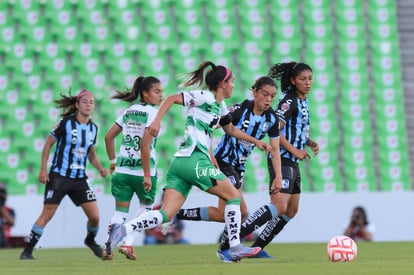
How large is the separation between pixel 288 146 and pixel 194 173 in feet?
5.49

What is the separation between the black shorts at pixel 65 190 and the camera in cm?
1144

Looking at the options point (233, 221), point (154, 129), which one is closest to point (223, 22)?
point (233, 221)

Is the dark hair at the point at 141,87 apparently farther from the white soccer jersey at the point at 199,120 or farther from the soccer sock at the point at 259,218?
the white soccer jersey at the point at 199,120

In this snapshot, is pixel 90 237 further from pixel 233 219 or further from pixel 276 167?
pixel 233 219

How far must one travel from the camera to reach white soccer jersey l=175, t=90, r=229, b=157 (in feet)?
27.8

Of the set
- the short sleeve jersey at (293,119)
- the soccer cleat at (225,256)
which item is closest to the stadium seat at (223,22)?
the short sleeve jersey at (293,119)

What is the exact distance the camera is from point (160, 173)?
19047 mm

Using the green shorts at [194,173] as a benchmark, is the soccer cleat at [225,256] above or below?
below

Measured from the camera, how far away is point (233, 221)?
28.1ft

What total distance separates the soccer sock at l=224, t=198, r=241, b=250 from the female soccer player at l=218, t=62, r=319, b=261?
40.4 inches

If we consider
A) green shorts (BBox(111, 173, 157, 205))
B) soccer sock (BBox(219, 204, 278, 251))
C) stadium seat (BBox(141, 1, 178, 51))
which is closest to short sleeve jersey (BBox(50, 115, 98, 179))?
green shorts (BBox(111, 173, 157, 205))

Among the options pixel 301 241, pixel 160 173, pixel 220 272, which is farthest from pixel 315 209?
pixel 220 272

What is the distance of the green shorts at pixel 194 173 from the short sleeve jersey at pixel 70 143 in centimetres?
314

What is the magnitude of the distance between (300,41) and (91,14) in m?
4.38
